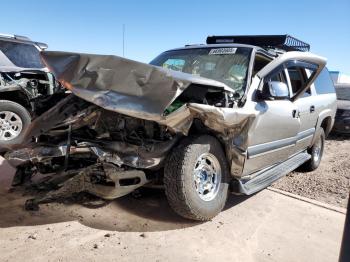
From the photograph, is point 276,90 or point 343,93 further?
point 343,93

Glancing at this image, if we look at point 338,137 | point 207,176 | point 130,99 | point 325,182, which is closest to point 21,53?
point 130,99

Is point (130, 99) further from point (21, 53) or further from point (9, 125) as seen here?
point (21, 53)

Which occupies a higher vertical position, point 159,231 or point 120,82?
point 120,82

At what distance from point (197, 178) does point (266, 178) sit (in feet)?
3.77

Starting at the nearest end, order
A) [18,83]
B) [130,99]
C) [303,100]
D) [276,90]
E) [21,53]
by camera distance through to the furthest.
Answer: [130,99] < [276,90] < [303,100] < [18,83] < [21,53]

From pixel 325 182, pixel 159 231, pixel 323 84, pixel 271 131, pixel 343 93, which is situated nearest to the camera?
pixel 159 231

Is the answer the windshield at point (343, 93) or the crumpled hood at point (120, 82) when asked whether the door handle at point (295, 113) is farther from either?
the windshield at point (343, 93)

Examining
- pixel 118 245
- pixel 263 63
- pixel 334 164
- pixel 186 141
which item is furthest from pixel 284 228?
pixel 334 164

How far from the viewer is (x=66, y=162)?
3.47 m

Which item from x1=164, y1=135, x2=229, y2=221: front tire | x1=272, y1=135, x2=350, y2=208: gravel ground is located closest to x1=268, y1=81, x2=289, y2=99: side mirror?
x1=164, y1=135, x2=229, y2=221: front tire

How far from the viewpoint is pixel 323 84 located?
21.3 ft

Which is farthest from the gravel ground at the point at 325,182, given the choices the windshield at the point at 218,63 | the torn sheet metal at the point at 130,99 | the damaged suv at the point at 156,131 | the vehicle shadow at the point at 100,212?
the torn sheet metal at the point at 130,99

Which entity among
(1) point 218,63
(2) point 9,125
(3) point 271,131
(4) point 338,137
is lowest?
(4) point 338,137

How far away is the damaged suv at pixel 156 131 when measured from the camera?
3.35m
